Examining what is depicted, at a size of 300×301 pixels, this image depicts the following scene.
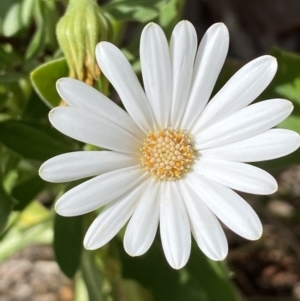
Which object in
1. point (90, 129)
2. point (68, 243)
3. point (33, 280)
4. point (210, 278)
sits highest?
point (90, 129)

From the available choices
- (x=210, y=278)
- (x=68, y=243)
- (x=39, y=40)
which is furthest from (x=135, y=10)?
(x=210, y=278)

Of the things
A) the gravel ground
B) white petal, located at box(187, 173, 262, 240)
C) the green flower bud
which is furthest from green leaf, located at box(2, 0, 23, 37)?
the gravel ground

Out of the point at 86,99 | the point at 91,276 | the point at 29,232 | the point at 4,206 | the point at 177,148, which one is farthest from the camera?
the point at 29,232

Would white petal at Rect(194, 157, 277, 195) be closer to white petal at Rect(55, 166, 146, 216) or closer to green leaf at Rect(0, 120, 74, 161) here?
white petal at Rect(55, 166, 146, 216)

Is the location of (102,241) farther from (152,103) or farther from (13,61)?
(13,61)

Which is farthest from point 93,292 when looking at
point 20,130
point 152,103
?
point 152,103

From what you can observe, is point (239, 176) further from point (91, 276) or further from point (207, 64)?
point (91, 276)

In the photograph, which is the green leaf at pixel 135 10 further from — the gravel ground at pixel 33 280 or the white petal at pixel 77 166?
the gravel ground at pixel 33 280
